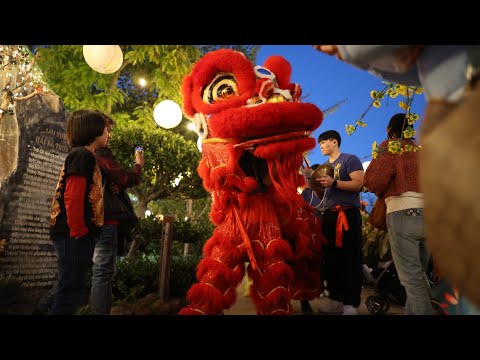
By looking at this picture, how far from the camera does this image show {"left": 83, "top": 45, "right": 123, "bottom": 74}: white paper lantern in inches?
147

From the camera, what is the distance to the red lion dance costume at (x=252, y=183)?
2.53 m

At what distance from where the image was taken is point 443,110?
35.3 inches

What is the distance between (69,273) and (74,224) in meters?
0.34

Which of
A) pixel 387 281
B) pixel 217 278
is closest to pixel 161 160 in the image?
pixel 217 278

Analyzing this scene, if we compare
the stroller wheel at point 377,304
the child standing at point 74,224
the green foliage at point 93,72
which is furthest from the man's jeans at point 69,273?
the green foliage at point 93,72

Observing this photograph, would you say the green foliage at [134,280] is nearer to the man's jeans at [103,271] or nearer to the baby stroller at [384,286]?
the man's jeans at [103,271]

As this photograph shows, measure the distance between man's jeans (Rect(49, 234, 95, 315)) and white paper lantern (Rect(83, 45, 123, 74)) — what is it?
215 cm

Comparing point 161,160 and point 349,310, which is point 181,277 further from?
point 349,310

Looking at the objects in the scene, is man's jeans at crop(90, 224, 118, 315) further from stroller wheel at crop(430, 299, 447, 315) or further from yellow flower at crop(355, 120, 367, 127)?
stroller wheel at crop(430, 299, 447, 315)

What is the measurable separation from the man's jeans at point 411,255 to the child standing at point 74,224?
221 centimetres

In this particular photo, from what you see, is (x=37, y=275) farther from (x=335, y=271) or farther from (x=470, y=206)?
(x=470, y=206)

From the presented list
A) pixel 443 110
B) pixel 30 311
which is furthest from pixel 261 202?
pixel 30 311

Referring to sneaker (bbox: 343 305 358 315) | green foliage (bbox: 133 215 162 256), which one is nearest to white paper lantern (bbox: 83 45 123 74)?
green foliage (bbox: 133 215 162 256)
